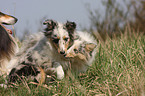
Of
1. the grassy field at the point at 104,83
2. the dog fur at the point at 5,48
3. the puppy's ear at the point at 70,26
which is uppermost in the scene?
the puppy's ear at the point at 70,26

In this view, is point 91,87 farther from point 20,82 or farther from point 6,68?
point 6,68

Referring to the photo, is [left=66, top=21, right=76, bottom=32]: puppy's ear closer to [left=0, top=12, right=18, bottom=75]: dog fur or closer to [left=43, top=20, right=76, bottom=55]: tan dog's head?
[left=43, top=20, right=76, bottom=55]: tan dog's head

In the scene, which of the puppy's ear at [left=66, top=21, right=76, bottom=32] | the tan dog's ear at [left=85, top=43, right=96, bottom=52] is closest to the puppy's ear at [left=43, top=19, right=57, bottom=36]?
the puppy's ear at [left=66, top=21, right=76, bottom=32]

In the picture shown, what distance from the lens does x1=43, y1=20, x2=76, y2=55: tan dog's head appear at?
289 cm

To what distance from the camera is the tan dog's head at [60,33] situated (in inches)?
114

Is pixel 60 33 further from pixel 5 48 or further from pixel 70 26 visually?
pixel 5 48

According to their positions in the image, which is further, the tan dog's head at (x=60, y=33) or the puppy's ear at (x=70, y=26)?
the puppy's ear at (x=70, y=26)

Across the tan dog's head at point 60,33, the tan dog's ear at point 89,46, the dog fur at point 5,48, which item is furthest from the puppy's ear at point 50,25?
the dog fur at point 5,48

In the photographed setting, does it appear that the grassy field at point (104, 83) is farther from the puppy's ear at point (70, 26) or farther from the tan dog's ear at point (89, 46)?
the puppy's ear at point (70, 26)

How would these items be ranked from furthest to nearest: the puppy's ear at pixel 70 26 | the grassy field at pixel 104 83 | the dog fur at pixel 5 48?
the dog fur at pixel 5 48, the puppy's ear at pixel 70 26, the grassy field at pixel 104 83

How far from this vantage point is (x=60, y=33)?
298 cm

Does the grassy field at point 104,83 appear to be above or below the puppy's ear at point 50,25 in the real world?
below

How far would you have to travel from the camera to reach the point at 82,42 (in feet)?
10.4

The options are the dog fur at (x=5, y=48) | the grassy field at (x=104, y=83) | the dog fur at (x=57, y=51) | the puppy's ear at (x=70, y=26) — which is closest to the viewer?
the grassy field at (x=104, y=83)
